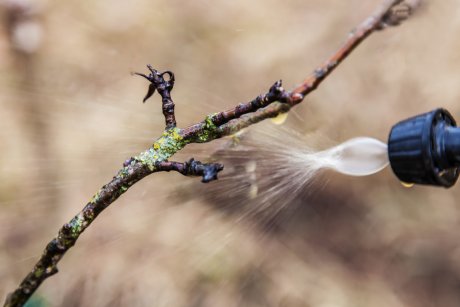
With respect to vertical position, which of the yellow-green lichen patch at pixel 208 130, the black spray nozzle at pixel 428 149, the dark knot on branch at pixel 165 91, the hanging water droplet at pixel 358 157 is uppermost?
the dark knot on branch at pixel 165 91

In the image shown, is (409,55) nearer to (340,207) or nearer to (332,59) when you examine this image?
(340,207)

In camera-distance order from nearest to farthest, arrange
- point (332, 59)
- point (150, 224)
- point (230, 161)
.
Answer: point (332, 59)
point (230, 161)
point (150, 224)

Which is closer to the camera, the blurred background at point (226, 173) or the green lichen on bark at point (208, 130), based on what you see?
the green lichen on bark at point (208, 130)

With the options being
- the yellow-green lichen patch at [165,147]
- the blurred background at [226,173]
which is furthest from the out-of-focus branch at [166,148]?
the blurred background at [226,173]

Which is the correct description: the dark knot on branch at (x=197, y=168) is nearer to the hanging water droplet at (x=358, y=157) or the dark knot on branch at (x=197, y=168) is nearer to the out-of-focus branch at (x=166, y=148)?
the out-of-focus branch at (x=166, y=148)

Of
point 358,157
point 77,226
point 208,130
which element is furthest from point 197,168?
point 358,157

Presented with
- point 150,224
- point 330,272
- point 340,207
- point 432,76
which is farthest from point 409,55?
point 150,224

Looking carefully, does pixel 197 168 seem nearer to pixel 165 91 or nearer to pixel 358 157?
pixel 165 91
